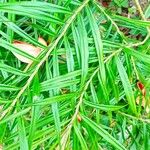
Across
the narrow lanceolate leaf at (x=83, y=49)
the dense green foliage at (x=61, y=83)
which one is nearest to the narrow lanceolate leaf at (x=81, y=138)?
the dense green foliage at (x=61, y=83)

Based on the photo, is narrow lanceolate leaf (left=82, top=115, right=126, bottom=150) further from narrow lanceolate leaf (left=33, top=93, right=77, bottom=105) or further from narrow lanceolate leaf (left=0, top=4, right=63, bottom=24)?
narrow lanceolate leaf (left=0, top=4, right=63, bottom=24)

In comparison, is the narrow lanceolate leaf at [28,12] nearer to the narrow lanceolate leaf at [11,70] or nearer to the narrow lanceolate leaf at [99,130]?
the narrow lanceolate leaf at [11,70]

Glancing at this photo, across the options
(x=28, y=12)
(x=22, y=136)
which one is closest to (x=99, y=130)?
(x=22, y=136)

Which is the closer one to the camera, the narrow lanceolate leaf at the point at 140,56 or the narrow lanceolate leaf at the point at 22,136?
the narrow lanceolate leaf at the point at 22,136

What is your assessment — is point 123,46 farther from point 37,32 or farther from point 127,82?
point 37,32

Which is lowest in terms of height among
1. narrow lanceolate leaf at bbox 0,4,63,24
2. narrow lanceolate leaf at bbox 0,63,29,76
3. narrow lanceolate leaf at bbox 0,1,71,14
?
narrow lanceolate leaf at bbox 0,63,29,76

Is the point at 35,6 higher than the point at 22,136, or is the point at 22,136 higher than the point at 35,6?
the point at 35,6

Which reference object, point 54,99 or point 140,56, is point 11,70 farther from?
point 140,56

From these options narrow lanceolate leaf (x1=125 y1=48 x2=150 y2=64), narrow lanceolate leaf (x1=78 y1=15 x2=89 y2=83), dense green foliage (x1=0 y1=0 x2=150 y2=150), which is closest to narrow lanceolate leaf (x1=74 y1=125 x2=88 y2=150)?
dense green foliage (x1=0 y1=0 x2=150 y2=150)

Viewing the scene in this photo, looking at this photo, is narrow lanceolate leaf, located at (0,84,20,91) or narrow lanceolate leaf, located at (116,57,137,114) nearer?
narrow lanceolate leaf, located at (0,84,20,91)

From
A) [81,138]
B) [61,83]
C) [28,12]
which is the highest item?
[28,12]

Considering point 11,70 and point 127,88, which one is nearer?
point 11,70
